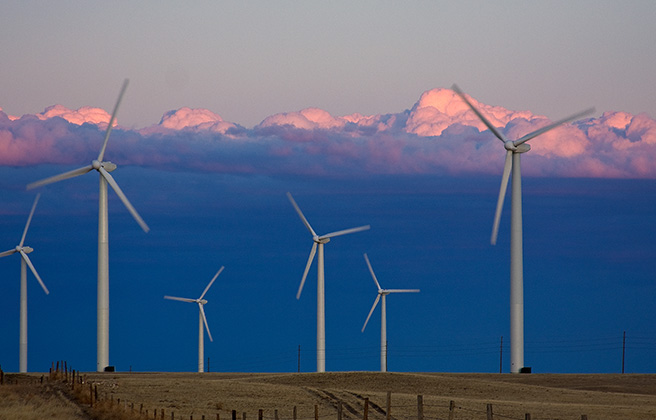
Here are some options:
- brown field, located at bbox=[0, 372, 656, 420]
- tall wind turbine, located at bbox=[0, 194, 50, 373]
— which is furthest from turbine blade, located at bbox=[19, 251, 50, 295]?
brown field, located at bbox=[0, 372, 656, 420]

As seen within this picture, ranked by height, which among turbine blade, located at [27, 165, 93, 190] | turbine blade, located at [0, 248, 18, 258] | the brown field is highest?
turbine blade, located at [27, 165, 93, 190]

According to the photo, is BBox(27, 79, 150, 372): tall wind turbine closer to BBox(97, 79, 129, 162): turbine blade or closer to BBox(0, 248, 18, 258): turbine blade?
BBox(97, 79, 129, 162): turbine blade

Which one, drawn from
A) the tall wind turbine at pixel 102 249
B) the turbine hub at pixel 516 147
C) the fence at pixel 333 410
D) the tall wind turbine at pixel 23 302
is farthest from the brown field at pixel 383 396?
the tall wind turbine at pixel 23 302

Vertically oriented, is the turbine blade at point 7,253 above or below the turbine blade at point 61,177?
below

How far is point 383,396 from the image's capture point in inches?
2505

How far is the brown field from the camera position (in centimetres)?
5541

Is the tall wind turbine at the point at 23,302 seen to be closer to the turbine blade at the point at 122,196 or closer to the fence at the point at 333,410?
the turbine blade at the point at 122,196

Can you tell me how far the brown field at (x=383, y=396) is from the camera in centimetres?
5541

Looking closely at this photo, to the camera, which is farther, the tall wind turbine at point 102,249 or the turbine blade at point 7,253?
the turbine blade at point 7,253

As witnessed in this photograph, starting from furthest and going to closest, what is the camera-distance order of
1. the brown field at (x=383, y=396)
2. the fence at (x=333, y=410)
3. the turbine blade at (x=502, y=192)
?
the turbine blade at (x=502, y=192) → the brown field at (x=383, y=396) → the fence at (x=333, y=410)

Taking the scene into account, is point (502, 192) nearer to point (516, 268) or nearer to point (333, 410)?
point (516, 268)

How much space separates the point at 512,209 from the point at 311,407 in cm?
2950

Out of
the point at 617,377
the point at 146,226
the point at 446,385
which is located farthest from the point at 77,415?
Result: the point at 617,377

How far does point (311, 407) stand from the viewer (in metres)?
58.7
